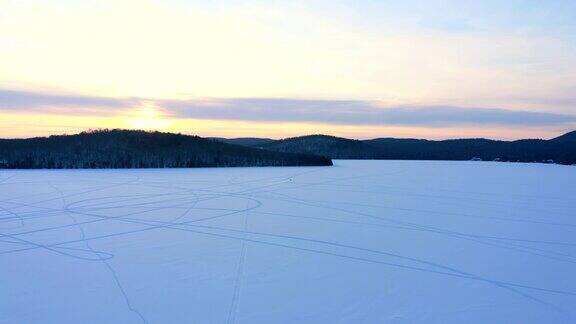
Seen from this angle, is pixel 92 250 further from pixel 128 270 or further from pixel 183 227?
pixel 183 227

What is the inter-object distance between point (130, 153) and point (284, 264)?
34144mm

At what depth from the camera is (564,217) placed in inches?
384

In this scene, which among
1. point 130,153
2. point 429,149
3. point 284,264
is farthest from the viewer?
point 429,149

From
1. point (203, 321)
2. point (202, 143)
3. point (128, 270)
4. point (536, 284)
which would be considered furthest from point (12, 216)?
point (202, 143)

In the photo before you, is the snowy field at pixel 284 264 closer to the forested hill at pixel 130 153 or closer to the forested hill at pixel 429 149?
the forested hill at pixel 130 153

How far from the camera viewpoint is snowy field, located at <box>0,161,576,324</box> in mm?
4035

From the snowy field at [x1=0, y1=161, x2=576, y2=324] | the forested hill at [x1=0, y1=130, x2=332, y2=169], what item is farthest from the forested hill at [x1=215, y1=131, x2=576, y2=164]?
the snowy field at [x1=0, y1=161, x2=576, y2=324]

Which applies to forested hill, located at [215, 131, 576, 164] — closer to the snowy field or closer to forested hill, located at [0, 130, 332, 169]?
forested hill, located at [0, 130, 332, 169]

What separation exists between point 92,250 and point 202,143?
135 feet

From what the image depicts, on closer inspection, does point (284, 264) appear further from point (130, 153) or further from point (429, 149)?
point (429, 149)

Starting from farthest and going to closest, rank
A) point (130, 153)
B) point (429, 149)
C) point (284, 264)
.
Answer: point (429, 149) → point (130, 153) → point (284, 264)

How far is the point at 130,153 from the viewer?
37188 mm

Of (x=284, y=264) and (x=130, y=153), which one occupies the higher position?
(x=130, y=153)

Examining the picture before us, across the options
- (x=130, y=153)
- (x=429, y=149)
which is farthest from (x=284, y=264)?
(x=429, y=149)
